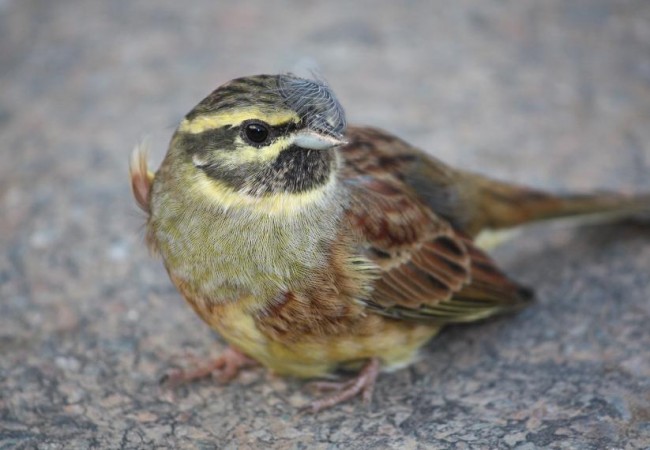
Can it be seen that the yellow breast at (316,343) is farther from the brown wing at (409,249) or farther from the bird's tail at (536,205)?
the bird's tail at (536,205)

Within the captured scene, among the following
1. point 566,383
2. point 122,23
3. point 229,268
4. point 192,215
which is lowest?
point 566,383

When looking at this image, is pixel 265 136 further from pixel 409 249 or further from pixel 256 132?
pixel 409 249

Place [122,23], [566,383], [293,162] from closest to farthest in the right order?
1. [293,162]
2. [566,383]
3. [122,23]

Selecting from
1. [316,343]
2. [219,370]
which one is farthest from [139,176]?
[316,343]

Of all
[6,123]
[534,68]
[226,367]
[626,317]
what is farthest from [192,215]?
[534,68]

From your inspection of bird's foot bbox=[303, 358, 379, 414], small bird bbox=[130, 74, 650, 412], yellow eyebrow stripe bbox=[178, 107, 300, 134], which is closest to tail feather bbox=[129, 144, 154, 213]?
small bird bbox=[130, 74, 650, 412]

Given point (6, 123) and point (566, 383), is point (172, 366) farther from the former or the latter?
point (6, 123)
